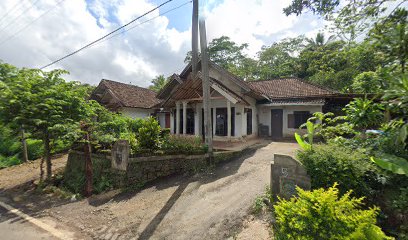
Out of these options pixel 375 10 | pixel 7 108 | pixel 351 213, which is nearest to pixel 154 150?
pixel 7 108

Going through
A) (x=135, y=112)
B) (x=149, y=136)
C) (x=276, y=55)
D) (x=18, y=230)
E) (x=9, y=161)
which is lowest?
(x=18, y=230)

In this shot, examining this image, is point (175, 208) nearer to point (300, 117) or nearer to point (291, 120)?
point (291, 120)

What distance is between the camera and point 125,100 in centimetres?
1827

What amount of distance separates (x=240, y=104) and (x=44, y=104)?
10061 mm

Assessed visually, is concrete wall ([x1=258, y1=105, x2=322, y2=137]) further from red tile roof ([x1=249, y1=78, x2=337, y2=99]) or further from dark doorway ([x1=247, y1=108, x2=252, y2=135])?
dark doorway ([x1=247, y1=108, x2=252, y2=135])

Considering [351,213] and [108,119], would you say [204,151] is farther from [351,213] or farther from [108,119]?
[351,213]

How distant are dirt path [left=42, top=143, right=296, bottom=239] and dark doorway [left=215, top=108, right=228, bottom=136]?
5.31 meters

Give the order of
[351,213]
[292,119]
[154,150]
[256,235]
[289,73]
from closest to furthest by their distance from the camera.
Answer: [351,213]
[256,235]
[154,150]
[292,119]
[289,73]

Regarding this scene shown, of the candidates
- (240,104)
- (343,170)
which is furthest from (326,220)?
(240,104)

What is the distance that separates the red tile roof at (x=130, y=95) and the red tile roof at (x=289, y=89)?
10.9 metres

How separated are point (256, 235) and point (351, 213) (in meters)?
1.98

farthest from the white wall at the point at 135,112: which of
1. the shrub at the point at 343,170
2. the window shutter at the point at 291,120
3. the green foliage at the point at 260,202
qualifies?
the shrub at the point at 343,170

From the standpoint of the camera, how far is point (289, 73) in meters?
30.3

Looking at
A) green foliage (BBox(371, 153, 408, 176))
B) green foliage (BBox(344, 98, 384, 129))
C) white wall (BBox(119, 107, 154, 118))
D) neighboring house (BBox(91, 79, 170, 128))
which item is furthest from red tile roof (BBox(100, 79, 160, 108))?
green foliage (BBox(371, 153, 408, 176))
